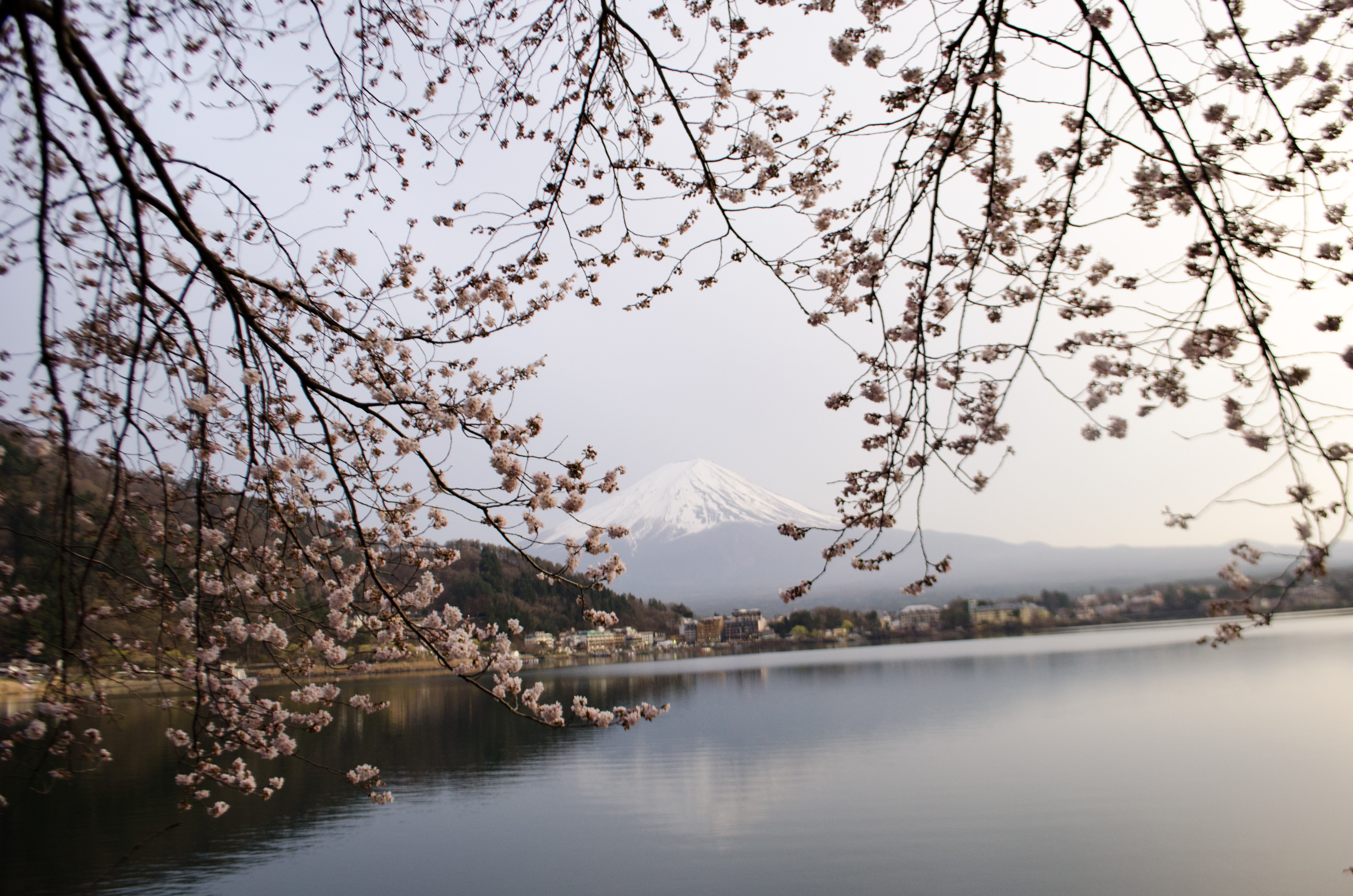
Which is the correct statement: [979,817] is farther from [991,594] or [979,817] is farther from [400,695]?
[991,594]

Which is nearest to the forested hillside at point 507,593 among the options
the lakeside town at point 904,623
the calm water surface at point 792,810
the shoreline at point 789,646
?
the calm water surface at point 792,810

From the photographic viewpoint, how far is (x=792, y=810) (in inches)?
380

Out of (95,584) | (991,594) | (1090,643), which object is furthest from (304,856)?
(991,594)

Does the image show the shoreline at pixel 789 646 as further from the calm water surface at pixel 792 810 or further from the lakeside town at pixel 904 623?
the calm water surface at pixel 792 810

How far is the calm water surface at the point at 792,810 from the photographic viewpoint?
7207mm

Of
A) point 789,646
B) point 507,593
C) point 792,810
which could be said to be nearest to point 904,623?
point 789,646

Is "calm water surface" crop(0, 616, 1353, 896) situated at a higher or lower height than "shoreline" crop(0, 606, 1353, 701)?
higher

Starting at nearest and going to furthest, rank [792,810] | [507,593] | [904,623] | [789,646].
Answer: [792,810] → [507,593] → [789,646] → [904,623]

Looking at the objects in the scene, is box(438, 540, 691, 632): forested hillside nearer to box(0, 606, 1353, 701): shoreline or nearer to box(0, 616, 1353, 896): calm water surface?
box(0, 616, 1353, 896): calm water surface

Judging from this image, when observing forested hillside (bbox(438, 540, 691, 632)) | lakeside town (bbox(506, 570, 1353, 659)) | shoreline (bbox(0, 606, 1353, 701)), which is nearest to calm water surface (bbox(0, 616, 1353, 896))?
forested hillside (bbox(438, 540, 691, 632))

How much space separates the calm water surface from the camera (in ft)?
23.6

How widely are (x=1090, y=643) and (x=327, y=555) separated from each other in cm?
4423

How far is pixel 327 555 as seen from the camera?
2.99 metres

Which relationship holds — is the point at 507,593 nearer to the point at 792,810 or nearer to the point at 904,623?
the point at 792,810
